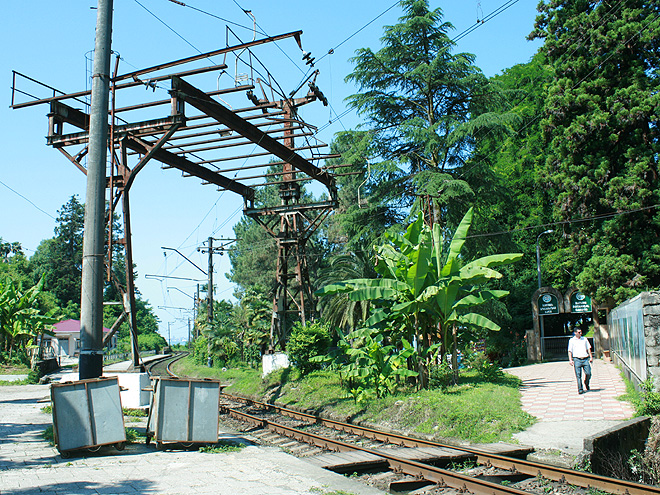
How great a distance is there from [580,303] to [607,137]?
8294 millimetres

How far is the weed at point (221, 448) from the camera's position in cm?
991

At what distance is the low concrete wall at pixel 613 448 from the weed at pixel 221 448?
18.9 feet

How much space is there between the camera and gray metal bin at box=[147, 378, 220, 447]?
9.88 metres

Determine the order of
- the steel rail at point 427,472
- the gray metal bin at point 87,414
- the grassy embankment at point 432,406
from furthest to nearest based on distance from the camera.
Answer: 1. the grassy embankment at point 432,406
2. the gray metal bin at point 87,414
3. the steel rail at point 427,472

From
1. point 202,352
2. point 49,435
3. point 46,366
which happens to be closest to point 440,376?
point 49,435

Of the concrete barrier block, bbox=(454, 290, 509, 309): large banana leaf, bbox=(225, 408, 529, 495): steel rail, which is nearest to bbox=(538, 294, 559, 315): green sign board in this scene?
the concrete barrier block

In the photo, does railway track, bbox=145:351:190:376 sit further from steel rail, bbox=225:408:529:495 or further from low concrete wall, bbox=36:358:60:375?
steel rail, bbox=225:408:529:495

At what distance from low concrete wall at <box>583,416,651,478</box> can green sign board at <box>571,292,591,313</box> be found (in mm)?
20403

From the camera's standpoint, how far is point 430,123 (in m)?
29.3

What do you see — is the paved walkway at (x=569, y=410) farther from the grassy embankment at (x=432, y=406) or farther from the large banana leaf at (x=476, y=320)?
the large banana leaf at (x=476, y=320)

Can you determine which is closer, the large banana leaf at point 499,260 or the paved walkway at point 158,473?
the paved walkway at point 158,473

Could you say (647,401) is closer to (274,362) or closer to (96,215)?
(96,215)

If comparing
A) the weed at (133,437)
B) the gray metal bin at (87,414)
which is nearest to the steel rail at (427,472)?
the weed at (133,437)

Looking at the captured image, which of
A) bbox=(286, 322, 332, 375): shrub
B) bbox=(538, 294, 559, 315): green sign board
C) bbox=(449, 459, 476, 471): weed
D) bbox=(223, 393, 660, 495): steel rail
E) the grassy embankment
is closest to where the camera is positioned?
bbox=(223, 393, 660, 495): steel rail
